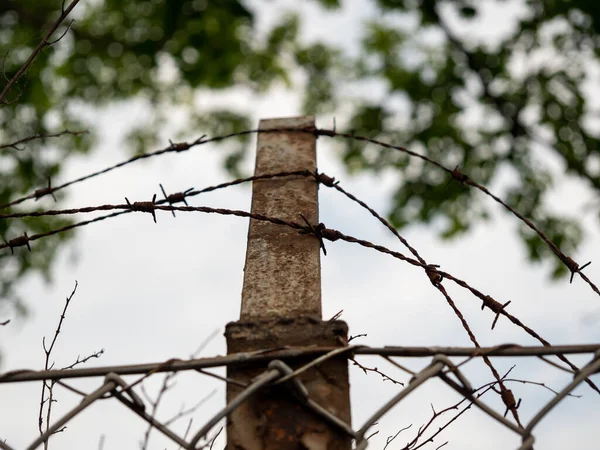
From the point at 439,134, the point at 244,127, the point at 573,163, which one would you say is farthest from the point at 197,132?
the point at 573,163

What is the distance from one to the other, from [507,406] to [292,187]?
0.70m

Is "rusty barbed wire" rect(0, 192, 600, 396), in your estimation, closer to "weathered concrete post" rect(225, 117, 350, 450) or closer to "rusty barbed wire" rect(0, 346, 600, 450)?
"weathered concrete post" rect(225, 117, 350, 450)

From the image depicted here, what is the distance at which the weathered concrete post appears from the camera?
0.86 metres

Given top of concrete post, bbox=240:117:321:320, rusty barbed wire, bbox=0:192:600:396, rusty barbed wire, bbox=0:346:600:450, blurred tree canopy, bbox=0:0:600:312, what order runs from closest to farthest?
rusty barbed wire, bbox=0:346:600:450 < top of concrete post, bbox=240:117:321:320 < rusty barbed wire, bbox=0:192:600:396 < blurred tree canopy, bbox=0:0:600:312

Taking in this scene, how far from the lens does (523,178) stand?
660cm

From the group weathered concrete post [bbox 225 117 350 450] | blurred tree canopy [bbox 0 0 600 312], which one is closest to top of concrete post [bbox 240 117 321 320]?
weathered concrete post [bbox 225 117 350 450]

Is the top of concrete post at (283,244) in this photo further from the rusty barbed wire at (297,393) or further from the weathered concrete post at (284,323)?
the rusty barbed wire at (297,393)

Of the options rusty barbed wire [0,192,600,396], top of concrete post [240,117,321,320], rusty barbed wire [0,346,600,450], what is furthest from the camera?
rusty barbed wire [0,192,600,396]

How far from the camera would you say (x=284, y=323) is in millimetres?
978

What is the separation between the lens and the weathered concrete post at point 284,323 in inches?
33.8

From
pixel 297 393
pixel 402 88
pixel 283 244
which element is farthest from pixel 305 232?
pixel 402 88

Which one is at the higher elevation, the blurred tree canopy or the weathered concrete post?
the blurred tree canopy

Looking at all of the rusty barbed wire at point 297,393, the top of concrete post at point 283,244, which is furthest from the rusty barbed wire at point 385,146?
the rusty barbed wire at point 297,393

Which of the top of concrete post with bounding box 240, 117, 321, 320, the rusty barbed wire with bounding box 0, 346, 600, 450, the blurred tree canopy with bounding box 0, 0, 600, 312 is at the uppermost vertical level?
the blurred tree canopy with bounding box 0, 0, 600, 312
